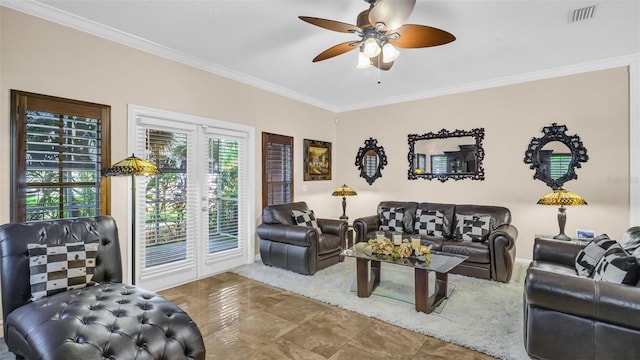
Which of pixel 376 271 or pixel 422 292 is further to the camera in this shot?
pixel 376 271

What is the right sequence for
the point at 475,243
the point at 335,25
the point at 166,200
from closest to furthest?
the point at 335,25
the point at 166,200
the point at 475,243

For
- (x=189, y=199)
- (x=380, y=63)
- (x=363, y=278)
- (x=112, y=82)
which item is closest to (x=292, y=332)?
(x=363, y=278)

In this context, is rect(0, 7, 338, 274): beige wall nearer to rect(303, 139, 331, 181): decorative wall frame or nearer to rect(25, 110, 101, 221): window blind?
rect(25, 110, 101, 221): window blind

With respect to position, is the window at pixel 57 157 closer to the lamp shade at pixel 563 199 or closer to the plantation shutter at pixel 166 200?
the plantation shutter at pixel 166 200

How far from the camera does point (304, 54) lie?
3762 mm

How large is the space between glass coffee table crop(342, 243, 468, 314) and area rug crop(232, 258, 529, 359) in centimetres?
9

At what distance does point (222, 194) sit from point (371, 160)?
3064 mm

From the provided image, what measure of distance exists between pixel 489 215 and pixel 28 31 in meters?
5.67

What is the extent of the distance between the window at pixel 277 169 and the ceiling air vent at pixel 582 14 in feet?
13.0

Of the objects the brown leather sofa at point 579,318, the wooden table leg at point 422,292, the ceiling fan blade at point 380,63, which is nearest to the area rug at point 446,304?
the wooden table leg at point 422,292

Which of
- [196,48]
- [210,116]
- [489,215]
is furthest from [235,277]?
[489,215]

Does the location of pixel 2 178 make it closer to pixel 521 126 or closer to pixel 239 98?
pixel 239 98

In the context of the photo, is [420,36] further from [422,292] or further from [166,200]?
[166,200]

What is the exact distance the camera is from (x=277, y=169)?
5.19 metres
